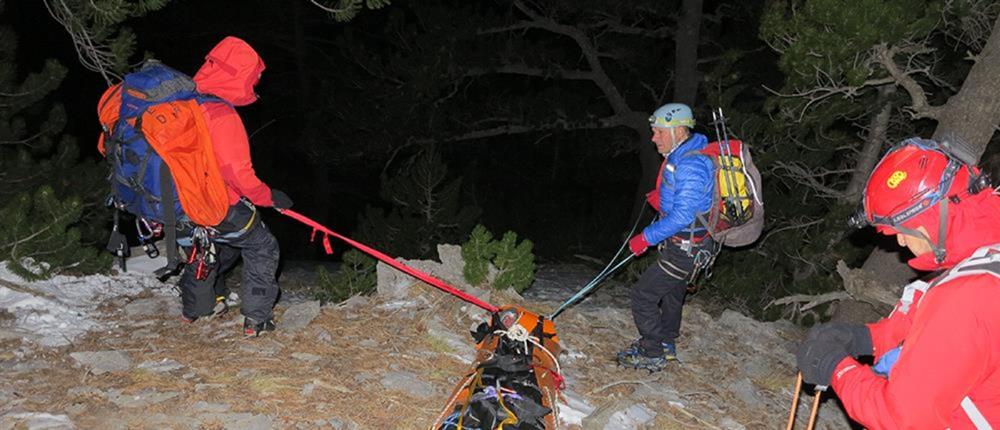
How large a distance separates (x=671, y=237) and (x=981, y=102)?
9.54ft

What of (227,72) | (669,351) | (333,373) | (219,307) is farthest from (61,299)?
(669,351)

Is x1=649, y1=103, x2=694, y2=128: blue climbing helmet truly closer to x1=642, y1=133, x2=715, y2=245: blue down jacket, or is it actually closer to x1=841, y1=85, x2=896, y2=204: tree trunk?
x1=642, y1=133, x2=715, y2=245: blue down jacket

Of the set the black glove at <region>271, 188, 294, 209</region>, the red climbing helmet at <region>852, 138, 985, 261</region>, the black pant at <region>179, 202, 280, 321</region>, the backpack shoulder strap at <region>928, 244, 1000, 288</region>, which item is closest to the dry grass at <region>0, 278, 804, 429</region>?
the black pant at <region>179, 202, 280, 321</region>

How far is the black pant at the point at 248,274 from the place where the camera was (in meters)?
4.71

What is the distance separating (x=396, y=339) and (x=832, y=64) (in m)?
4.51

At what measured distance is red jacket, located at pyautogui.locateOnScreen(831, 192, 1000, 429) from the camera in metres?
2.10

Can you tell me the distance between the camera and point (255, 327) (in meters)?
4.90

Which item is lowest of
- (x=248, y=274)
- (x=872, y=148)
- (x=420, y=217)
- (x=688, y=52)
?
(x=420, y=217)

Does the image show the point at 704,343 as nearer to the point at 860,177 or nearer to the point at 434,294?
the point at 434,294

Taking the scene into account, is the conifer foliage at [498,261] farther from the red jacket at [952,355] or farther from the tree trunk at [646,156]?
the tree trunk at [646,156]

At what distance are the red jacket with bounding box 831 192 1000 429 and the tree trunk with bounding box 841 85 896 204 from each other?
5694 millimetres

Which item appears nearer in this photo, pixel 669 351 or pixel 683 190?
pixel 683 190

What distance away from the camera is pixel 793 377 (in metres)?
5.52

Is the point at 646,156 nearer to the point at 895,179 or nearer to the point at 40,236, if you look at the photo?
the point at 40,236
